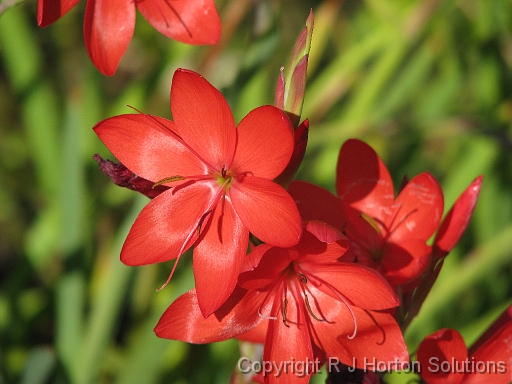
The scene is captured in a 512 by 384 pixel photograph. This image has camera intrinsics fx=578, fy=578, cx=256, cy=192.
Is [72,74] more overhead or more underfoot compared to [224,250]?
more underfoot

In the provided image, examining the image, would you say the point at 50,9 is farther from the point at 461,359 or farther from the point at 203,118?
the point at 461,359

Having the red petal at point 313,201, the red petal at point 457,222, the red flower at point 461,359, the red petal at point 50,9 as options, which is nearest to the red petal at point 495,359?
the red flower at point 461,359

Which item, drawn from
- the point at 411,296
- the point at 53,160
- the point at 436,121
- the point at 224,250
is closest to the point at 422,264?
the point at 411,296

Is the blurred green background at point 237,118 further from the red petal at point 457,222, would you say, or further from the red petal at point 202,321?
the red petal at point 457,222

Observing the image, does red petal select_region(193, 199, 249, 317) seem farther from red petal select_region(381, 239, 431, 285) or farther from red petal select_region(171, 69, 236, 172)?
red petal select_region(381, 239, 431, 285)

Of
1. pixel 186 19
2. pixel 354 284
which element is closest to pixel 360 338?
pixel 354 284

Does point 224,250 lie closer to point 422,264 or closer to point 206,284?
point 206,284
